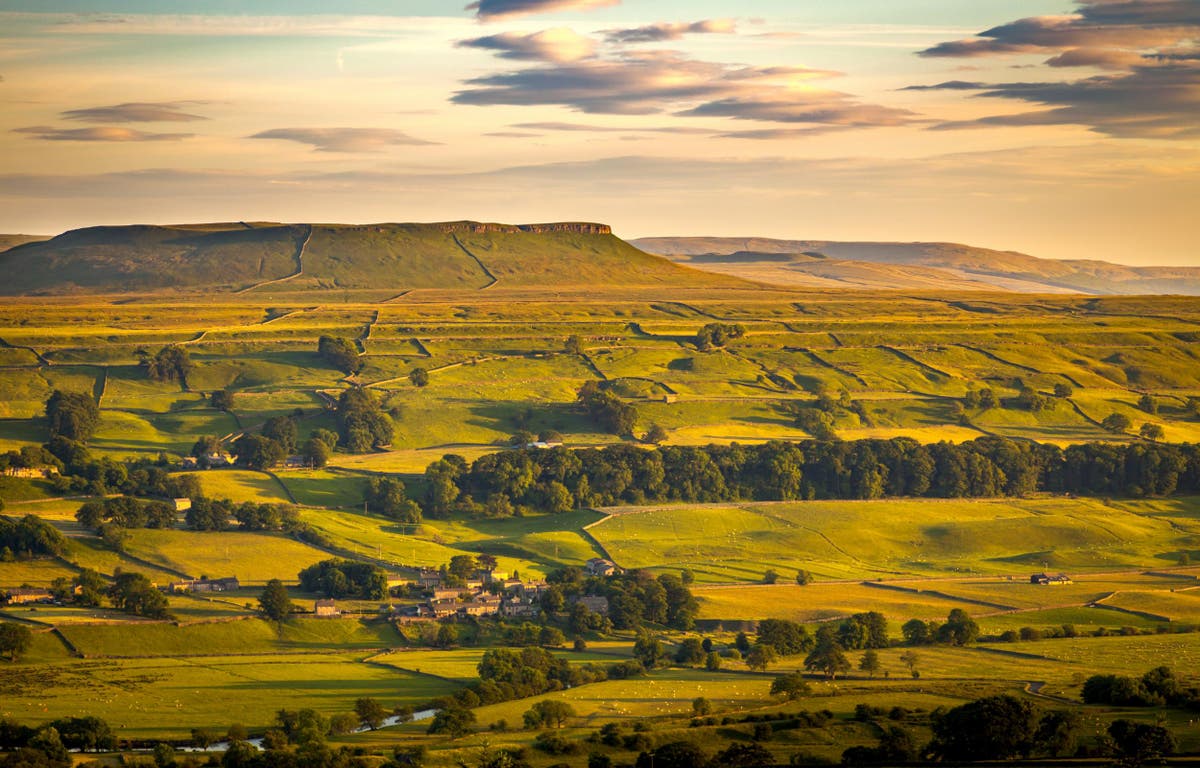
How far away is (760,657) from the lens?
100 m

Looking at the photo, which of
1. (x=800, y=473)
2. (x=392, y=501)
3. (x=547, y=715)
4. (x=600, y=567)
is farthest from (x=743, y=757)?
(x=800, y=473)

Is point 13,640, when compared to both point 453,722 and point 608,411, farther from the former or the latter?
point 608,411

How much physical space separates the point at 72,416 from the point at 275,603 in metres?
66.3

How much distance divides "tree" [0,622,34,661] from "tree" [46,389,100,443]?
6519cm

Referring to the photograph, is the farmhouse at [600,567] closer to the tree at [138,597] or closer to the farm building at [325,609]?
the farm building at [325,609]

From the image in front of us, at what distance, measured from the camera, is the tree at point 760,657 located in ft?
328

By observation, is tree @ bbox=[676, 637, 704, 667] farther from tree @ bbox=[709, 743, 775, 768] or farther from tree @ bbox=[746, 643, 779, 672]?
tree @ bbox=[709, 743, 775, 768]

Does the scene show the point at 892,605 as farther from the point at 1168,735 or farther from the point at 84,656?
the point at 84,656

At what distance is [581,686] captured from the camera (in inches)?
3772

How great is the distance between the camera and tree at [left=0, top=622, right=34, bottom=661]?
97.1m

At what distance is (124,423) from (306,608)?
236 ft

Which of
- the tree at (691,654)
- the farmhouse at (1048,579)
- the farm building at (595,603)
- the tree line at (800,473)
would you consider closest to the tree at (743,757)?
the tree at (691,654)

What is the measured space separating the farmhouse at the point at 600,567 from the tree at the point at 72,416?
206 ft

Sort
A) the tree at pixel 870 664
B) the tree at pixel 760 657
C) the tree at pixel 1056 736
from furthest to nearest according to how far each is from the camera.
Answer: the tree at pixel 760 657, the tree at pixel 870 664, the tree at pixel 1056 736
